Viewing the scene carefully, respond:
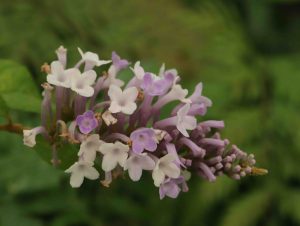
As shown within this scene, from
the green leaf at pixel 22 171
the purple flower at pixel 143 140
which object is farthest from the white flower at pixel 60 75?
the green leaf at pixel 22 171

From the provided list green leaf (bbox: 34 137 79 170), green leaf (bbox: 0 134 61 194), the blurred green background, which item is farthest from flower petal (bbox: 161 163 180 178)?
the blurred green background

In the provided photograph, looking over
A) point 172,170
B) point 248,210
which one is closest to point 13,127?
point 172,170

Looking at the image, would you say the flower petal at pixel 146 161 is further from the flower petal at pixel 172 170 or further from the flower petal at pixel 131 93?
the flower petal at pixel 131 93

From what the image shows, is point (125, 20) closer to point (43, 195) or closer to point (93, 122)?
point (43, 195)

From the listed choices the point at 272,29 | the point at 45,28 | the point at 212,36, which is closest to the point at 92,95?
the point at 45,28

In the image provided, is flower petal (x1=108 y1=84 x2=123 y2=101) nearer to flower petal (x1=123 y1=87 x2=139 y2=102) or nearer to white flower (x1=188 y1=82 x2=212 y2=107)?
flower petal (x1=123 y1=87 x2=139 y2=102)

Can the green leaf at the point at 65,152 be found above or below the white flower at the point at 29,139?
below
